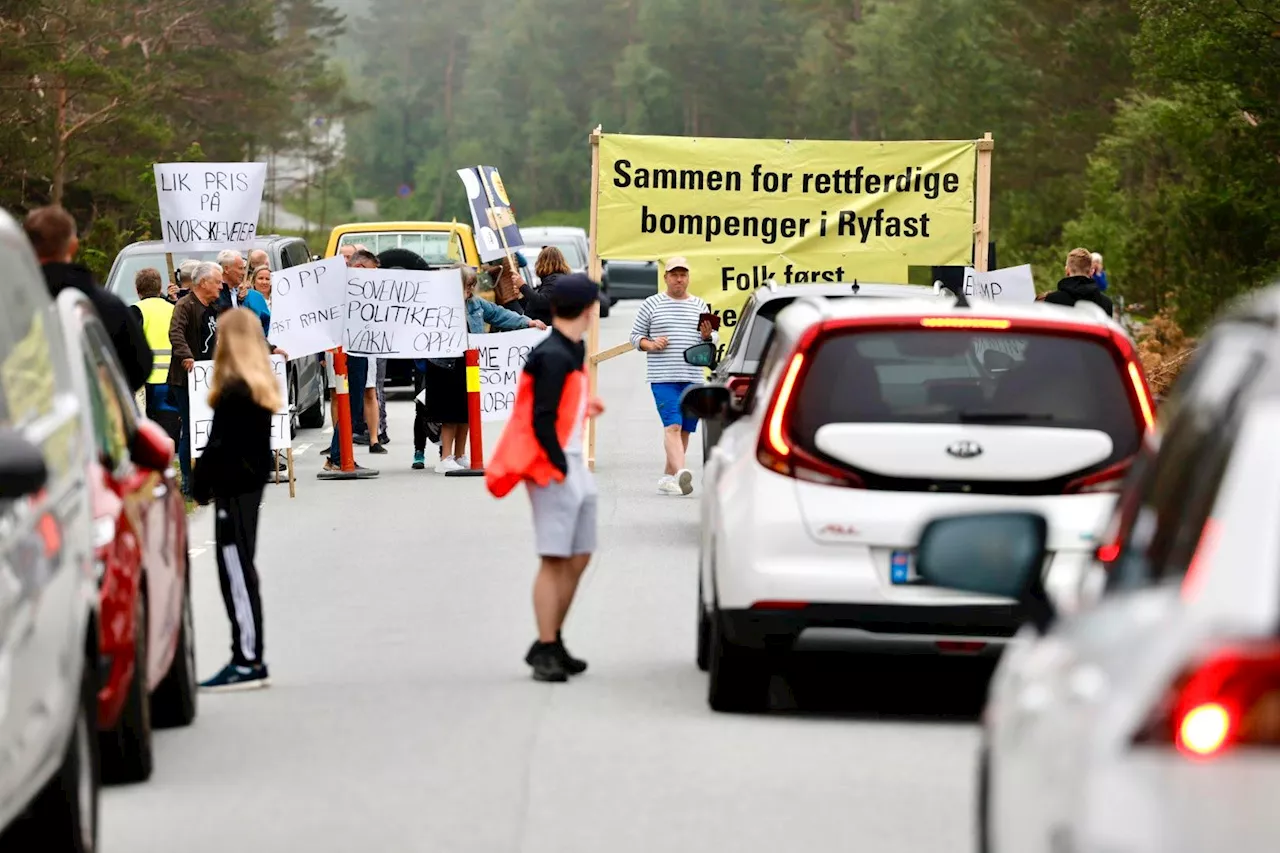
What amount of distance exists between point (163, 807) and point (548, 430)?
2817 mm

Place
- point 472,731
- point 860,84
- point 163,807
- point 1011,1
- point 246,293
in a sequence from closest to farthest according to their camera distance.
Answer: point 163,807, point 472,731, point 246,293, point 1011,1, point 860,84

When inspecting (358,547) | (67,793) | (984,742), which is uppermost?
(984,742)

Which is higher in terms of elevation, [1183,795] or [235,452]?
[1183,795]

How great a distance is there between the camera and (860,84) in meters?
120

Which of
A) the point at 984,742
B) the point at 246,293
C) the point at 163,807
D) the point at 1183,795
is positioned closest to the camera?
the point at 1183,795

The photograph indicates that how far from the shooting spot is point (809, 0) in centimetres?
12738

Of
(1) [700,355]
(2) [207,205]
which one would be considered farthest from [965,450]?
(2) [207,205]

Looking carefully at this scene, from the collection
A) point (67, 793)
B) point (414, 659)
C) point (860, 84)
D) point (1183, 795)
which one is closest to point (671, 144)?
point (414, 659)

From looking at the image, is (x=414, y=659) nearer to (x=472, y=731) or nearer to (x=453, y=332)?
(x=472, y=731)

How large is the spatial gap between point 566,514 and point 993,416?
1987 millimetres

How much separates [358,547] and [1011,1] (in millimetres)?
58799

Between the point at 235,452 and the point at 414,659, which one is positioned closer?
the point at 235,452

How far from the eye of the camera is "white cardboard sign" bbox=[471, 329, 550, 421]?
816 inches

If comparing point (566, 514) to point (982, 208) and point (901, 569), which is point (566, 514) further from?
point (982, 208)
